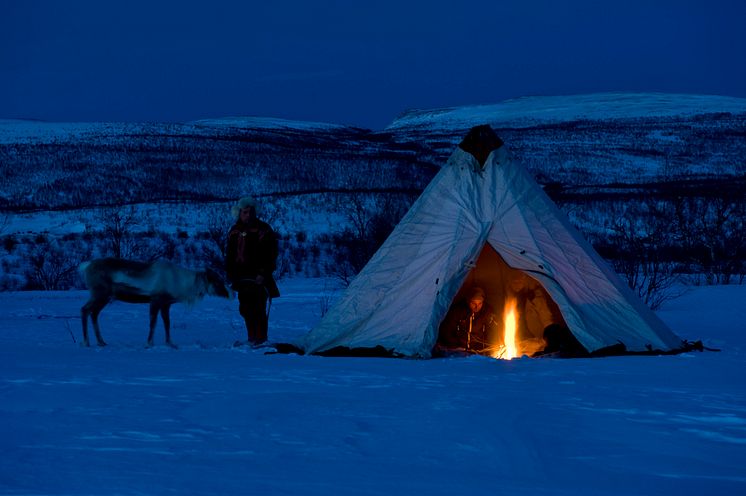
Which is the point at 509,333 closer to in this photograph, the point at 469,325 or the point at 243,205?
the point at 469,325

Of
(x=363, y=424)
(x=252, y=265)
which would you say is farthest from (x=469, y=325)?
(x=363, y=424)

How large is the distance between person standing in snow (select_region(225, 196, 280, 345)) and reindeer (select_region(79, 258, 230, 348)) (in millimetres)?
501

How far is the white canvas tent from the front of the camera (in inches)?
335

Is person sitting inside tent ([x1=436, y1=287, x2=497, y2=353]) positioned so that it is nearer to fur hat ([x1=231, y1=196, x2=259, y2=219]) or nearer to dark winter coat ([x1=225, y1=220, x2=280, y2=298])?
dark winter coat ([x1=225, y1=220, x2=280, y2=298])

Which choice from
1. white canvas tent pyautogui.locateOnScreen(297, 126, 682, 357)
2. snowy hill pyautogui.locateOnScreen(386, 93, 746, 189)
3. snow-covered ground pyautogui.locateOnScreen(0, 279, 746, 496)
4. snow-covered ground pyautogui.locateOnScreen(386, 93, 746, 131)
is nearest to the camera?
snow-covered ground pyautogui.locateOnScreen(0, 279, 746, 496)

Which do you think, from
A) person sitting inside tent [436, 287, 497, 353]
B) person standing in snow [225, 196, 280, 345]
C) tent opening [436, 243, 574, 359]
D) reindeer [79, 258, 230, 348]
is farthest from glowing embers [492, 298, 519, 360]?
reindeer [79, 258, 230, 348]

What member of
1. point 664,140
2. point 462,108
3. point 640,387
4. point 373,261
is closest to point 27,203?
point 373,261

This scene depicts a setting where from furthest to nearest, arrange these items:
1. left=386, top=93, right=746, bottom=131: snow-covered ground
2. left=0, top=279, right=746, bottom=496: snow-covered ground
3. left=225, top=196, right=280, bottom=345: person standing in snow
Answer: left=386, top=93, right=746, bottom=131: snow-covered ground
left=225, top=196, right=280, bottom=345: person standing in snow
left=0, top=279, right=746, bottom=496: snow-covered ground

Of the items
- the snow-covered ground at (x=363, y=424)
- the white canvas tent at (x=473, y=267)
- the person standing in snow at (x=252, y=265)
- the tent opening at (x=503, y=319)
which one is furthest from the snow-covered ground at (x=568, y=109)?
the snow-covered ground at (x=363, y=424)

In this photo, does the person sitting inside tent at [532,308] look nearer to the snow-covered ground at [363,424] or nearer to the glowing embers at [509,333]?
the glowing embers at [509,333]

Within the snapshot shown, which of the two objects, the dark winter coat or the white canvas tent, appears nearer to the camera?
the white canvas tent

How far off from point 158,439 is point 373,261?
4674 mm

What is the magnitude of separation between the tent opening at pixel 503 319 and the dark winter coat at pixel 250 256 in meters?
1.92

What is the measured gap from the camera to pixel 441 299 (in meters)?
8.46
